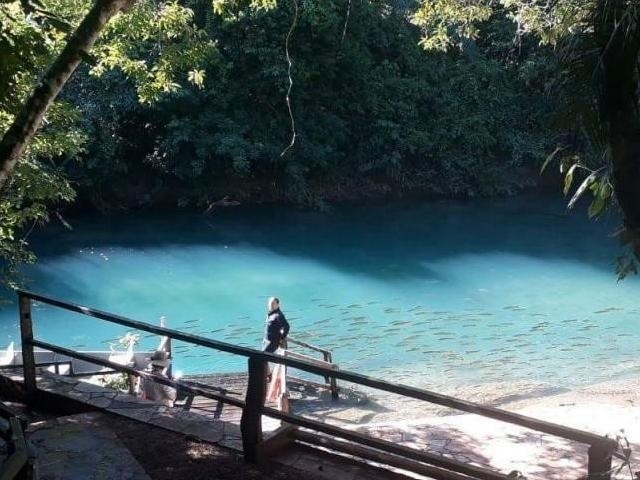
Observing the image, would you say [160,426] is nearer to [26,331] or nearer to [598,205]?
[26,331]

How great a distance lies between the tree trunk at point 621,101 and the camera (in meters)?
2.90

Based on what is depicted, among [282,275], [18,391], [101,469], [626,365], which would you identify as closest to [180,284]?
[282,275]

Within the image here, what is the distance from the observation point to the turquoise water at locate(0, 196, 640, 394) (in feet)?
45.1

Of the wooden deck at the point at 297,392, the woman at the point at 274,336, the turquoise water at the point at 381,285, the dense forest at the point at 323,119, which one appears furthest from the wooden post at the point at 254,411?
the dense forest at the point at 323,119

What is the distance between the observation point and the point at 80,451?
3.95m

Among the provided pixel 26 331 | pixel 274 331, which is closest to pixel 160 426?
pixel 26 331

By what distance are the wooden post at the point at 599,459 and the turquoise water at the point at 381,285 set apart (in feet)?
31.3

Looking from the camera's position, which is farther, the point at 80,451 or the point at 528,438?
the point at 528,438

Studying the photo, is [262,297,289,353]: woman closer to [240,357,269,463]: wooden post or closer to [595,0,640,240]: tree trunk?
[240,357,269,463]: wooden post

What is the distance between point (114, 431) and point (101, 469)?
0.52 metres

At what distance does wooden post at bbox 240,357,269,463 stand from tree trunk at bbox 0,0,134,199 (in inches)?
89.7

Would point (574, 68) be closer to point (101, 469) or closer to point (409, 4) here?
point (101, 469)

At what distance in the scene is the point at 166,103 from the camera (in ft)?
74.1

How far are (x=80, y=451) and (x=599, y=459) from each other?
2.74m
